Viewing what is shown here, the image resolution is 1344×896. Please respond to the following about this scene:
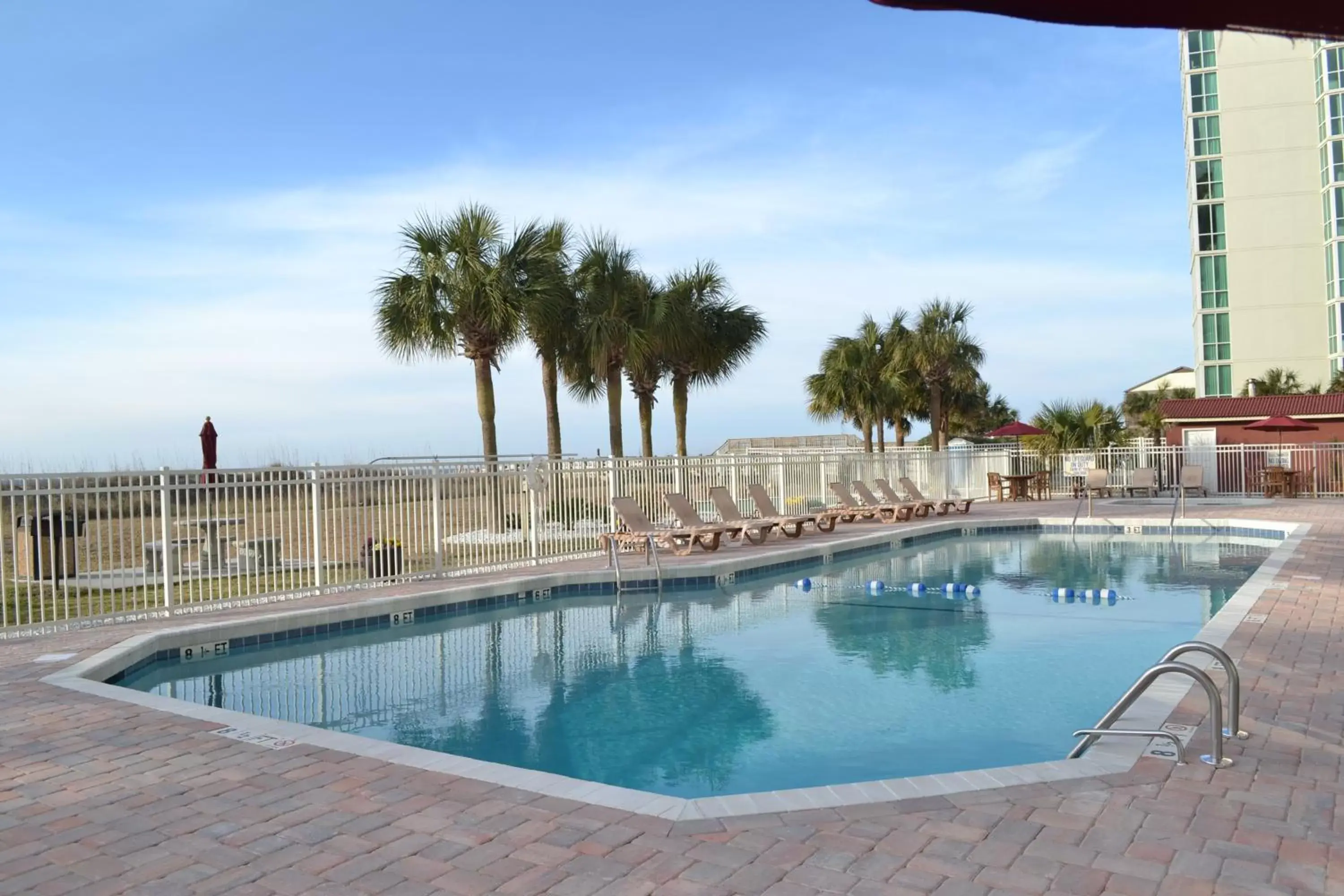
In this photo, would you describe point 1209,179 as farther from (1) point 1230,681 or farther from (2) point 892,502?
(1) point 1230,681

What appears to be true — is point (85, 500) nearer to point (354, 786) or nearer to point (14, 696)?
point (14, 696)

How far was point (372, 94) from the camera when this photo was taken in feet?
52.1

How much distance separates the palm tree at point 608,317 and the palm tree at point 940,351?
1309cm

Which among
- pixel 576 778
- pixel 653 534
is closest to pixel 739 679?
pixel 576 778

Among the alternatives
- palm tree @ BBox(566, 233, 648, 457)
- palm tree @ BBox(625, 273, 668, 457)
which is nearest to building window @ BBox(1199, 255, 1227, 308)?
palm tree @ BBox(625, 273, 668, 457)

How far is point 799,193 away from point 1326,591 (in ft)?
39.0

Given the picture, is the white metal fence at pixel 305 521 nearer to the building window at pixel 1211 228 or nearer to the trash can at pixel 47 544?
the trash can at pixel 47 544

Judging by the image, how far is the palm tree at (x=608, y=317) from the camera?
73.0 feet

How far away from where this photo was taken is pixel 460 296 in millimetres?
18859

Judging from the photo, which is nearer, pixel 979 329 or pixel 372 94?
pixel 372 94

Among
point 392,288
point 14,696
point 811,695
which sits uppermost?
point 392,288

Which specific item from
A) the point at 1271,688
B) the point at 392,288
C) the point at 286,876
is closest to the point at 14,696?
the point at 286,876

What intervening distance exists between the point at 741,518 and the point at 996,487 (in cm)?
1295

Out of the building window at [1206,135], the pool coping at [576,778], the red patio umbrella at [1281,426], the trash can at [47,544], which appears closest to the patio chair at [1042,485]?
the red patio umbrella at [1281,426]
